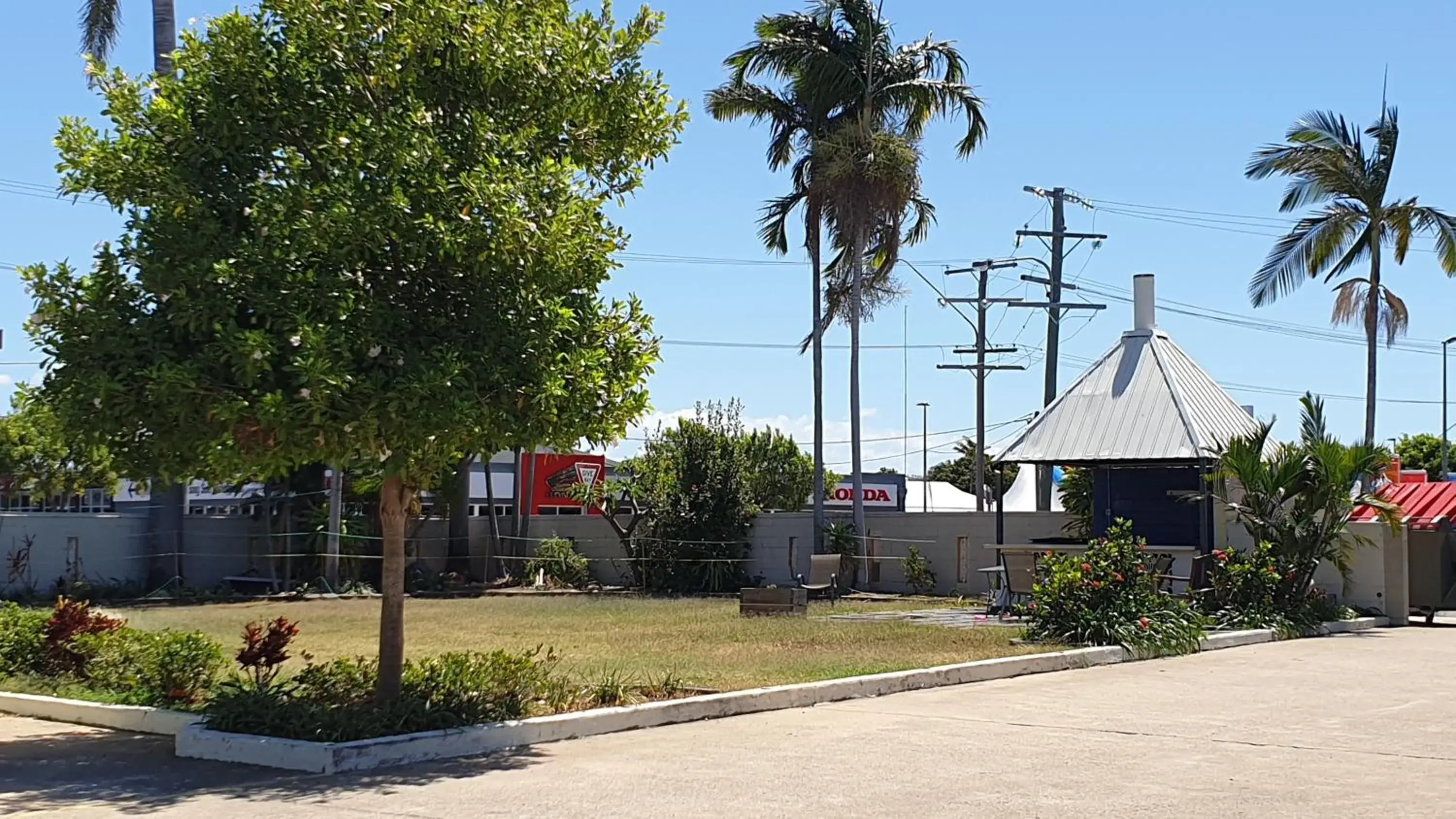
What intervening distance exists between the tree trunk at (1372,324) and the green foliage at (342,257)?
26660mm

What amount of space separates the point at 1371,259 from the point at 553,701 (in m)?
27.8

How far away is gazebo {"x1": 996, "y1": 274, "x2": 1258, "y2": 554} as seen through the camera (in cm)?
2480

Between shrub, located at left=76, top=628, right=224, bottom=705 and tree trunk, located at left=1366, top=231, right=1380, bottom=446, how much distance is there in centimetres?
2725

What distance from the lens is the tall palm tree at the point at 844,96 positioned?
33844mm

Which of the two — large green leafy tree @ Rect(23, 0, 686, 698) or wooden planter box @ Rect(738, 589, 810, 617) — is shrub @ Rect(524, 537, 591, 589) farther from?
large green leafy tree @ Rect(23, 0, 686, 698)

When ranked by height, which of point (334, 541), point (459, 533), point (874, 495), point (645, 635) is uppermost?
point (874, 495)

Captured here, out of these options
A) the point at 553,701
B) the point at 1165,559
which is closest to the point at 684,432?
the point at 1165,559

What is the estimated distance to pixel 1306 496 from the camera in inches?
891

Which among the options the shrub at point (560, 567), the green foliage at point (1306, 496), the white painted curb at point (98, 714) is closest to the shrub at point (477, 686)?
the white painted curb at point (98, 714)

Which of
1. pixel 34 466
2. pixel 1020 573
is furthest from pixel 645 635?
pixel 34 466

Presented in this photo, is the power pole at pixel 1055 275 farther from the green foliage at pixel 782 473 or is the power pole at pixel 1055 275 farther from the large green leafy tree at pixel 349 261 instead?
the large green leafy tree at pixel 349 261

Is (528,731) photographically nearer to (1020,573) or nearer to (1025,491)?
(1020,573)

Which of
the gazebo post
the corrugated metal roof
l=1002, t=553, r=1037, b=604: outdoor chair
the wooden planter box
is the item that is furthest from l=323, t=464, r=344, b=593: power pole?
l=1002, t=553, r=1037, b=604: outdoor chair

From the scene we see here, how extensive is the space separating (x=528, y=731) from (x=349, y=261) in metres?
3.72
